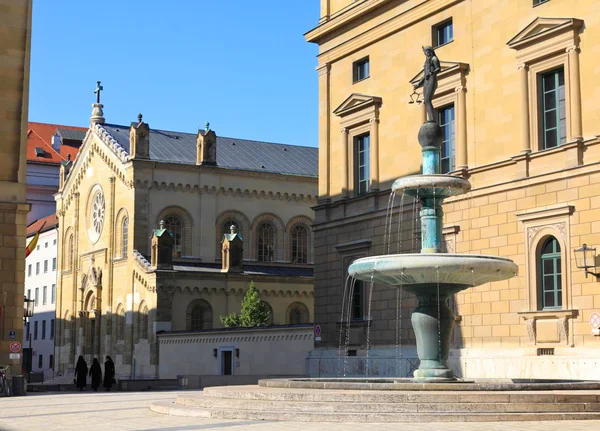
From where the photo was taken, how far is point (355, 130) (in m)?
39.8

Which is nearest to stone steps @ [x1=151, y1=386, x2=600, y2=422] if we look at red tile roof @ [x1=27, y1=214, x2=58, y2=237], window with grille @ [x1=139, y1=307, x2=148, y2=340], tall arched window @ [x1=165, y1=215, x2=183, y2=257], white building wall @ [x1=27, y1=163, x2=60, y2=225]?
window with grille @ [x1=139, y1=307, x2=148, y2=340]

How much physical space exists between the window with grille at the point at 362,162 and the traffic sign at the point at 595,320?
42.6ft

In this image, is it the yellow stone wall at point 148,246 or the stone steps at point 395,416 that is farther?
the yellow stone wall at point 148,246

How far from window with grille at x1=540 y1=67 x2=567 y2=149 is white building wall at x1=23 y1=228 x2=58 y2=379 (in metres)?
57.7

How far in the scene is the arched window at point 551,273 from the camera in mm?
29359

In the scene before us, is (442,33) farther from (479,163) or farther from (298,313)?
(298,313)

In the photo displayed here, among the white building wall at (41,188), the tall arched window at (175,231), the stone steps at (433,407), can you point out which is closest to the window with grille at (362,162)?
the stone steps at (433,407)

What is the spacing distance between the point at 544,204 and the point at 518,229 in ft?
4.24

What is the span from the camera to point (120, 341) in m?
66.2

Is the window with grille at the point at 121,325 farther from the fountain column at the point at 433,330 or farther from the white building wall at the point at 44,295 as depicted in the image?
the fountain column at the point at 433,330

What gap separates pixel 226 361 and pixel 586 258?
28437mm

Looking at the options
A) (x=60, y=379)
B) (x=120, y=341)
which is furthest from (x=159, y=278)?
(x=60, y=379)

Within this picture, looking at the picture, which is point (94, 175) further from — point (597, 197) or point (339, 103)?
point (597, 197)

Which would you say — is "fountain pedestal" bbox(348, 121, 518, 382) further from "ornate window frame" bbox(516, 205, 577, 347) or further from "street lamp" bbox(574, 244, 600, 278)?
"ornate window frame" bbox(516, 205, 577, 347)
